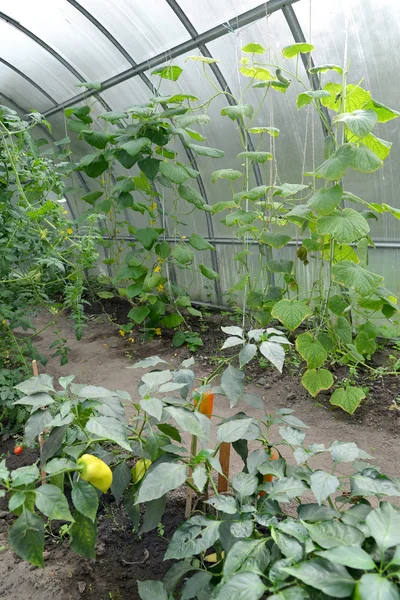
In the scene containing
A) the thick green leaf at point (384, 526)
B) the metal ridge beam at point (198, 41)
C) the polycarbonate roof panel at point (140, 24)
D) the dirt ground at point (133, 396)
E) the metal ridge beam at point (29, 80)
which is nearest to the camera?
the thick green leaf at point (384, 526)

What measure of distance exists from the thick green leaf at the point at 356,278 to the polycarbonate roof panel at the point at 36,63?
425 centimetres

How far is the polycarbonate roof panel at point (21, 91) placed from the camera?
620 cm

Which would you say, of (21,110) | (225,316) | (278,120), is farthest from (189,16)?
(21,110)

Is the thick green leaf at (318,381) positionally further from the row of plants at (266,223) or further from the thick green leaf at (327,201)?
the thick green leaf at (327,201)

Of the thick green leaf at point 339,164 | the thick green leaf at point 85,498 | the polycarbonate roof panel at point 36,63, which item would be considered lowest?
the thick green leaf at point 85,498

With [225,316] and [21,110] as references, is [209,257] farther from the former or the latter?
[21,110]

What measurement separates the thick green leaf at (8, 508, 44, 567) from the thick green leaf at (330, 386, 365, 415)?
7.64 feet

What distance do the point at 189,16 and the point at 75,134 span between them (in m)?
2.91

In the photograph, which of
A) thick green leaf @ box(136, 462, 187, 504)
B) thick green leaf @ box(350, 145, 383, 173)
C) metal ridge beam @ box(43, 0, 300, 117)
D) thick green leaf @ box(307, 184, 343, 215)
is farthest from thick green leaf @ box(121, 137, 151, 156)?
thick green leaf @ box(136, 462, 187, 504)

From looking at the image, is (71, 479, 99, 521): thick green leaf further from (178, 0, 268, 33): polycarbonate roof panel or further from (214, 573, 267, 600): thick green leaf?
(178, 0, 268, 33): polycarbonate roof panel

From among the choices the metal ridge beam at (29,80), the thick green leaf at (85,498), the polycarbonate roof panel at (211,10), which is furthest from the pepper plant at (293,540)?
the metal ridge beam at (29,80)

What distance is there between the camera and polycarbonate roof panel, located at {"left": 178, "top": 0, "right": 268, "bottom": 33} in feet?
12.2

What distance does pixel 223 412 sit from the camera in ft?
11.6

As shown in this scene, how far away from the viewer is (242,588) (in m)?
0.95
